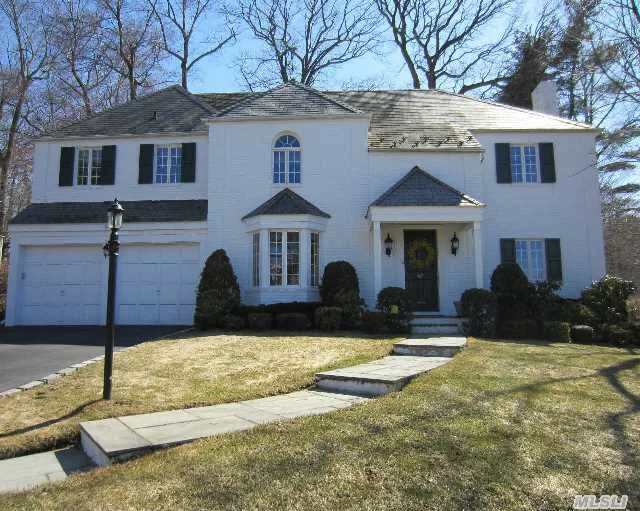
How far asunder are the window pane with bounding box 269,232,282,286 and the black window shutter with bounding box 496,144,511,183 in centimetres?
736

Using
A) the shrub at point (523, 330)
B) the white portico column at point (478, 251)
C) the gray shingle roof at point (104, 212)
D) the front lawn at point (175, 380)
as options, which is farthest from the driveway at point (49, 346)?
the shrub at point (523, 330)

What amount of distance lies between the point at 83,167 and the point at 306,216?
27.6 ft

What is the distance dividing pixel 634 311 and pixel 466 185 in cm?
582

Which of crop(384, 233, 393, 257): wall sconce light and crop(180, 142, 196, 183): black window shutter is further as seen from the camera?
crop(180, 142, 196, 183): black window shutter

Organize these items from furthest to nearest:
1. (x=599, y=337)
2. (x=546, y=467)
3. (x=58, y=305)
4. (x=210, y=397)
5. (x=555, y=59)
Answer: (x=555, y=59) → (x=58, y=305) → (x=599, y=337) → (x=210, y=397) → (x=546, y=467)

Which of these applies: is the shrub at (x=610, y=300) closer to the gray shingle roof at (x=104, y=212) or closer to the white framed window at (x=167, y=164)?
the gray shingle roof at (x=104, y=212)

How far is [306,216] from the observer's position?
1437 centimetres

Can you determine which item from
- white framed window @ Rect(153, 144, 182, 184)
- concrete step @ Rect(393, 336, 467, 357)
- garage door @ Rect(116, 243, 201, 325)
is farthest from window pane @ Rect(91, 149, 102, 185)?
concrete step @ Rect(393, 336, 467, 357)

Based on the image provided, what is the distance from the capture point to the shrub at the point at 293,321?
12922 millimetres

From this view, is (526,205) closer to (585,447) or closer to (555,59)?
(555,59)

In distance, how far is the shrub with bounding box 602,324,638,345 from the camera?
11.9 m

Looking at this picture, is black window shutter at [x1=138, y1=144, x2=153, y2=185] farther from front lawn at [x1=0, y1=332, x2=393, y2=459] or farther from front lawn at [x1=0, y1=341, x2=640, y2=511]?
front lawn at [x1=0, y1=341, x2=640, y2=511]

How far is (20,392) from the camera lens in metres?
6.98

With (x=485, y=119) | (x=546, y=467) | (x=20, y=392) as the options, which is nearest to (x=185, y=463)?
(x=546, y=467)
